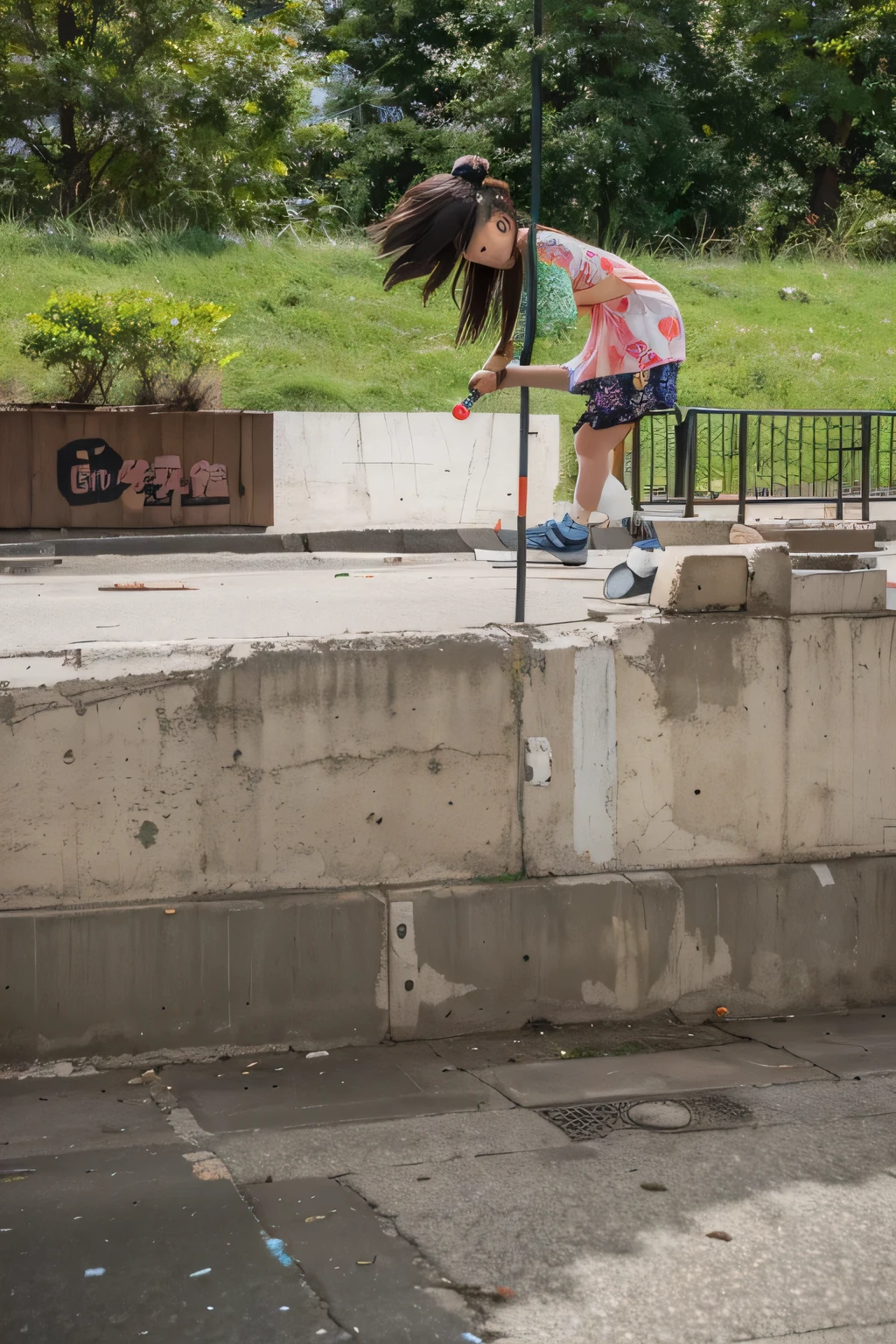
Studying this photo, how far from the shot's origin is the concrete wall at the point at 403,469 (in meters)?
15.4

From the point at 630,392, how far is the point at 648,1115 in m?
3.89

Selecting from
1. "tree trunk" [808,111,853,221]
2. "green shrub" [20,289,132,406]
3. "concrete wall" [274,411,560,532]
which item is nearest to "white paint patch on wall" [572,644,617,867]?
"concrete wall" [274,411,560,532]

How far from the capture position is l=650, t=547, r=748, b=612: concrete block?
5.33 meters

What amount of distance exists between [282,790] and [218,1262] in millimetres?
1869

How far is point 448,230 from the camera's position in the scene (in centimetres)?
607

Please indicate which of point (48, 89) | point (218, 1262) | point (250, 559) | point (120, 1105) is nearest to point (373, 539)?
point (250, 559)

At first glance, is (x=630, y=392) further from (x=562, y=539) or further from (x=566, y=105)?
(x=566, y=105)

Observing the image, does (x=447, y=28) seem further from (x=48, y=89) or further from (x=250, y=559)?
(x=250, y=559)

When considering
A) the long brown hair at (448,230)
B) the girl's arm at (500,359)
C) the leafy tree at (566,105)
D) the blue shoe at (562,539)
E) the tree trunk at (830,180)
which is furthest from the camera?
the tree trunk at (830,180)

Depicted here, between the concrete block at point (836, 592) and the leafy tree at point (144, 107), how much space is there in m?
25.5

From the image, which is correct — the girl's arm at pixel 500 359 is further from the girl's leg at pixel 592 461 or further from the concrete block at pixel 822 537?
the concrete block at pixel 822 537

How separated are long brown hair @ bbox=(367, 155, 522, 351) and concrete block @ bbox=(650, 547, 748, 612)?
1.73 meters

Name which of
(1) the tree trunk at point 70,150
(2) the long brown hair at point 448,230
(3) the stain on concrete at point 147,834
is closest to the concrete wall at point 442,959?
(3) the stain on concrete at point 147,834

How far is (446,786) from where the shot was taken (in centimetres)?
507
